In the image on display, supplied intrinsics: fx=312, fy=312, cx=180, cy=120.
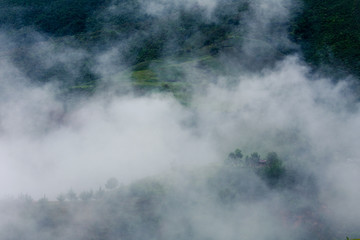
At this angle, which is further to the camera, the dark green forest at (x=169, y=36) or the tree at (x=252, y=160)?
the dark green forest at (x=169, y=36)

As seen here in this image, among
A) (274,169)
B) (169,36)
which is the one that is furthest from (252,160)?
(169,36)

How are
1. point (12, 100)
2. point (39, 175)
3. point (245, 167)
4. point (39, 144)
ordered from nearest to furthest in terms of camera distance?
point (245, 167) < point (39, 175) < point (39, 144) < point (12, 100)

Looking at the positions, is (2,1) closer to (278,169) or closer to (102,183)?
(102,183)

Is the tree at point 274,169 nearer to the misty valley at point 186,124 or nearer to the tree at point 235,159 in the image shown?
the misty valley at point 186,124

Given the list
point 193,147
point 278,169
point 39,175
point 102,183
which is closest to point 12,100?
point 39,175

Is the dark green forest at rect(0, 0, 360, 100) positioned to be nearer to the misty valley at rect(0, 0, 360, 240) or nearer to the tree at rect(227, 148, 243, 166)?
the misty valley at rect(0, 0, 360, 240)

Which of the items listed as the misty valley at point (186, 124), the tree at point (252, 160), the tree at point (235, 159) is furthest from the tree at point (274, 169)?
the tree at point (235, 159)

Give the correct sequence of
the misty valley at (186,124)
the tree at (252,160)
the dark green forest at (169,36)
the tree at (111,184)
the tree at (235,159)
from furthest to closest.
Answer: the dark green forest at (169,36) → the tree at (235,159) → the tree at (252,160) → the tree at (111,184) → the misty valley at (186,124)

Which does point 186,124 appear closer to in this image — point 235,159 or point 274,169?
point 235,159
